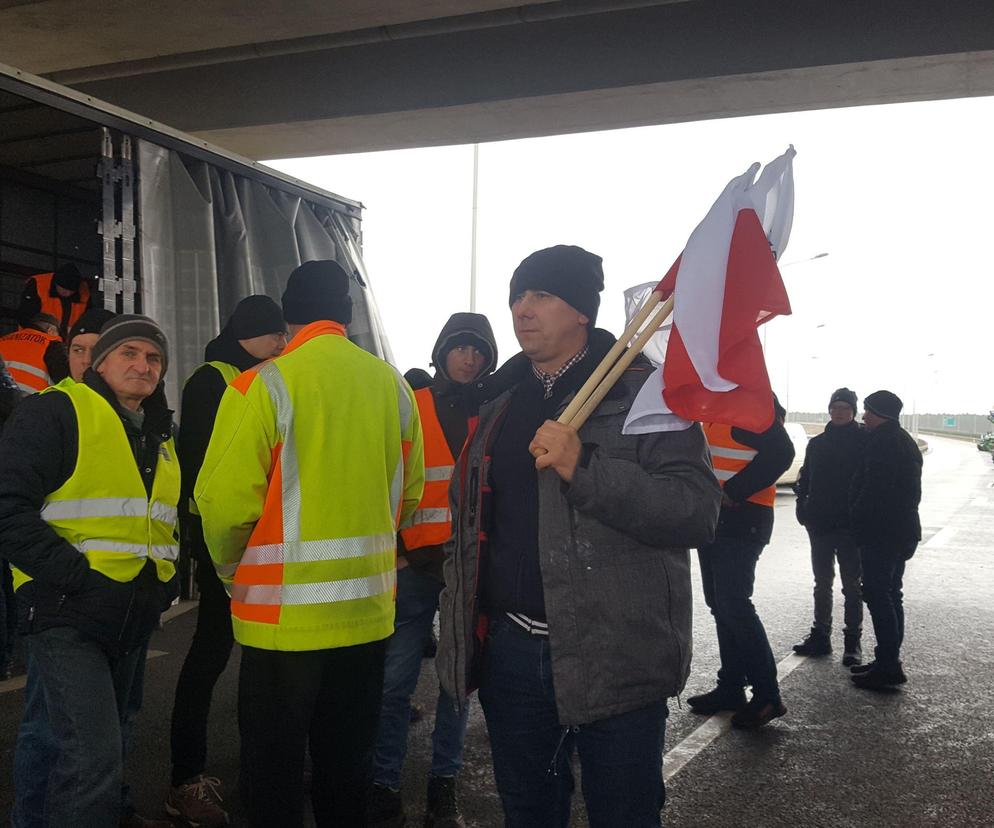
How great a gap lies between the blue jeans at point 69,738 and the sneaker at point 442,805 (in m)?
1.32

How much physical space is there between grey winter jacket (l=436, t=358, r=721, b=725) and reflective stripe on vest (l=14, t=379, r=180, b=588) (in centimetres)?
138

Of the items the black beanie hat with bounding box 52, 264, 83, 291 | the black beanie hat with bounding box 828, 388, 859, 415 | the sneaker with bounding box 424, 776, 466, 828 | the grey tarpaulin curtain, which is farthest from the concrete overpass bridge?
the sneaker with bounding box 424, 776, 466, 828

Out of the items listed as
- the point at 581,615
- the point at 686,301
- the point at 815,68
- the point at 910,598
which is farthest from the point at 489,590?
the point at 910,598

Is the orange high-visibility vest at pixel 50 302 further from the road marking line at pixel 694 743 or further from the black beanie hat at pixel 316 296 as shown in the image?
the road marking line at pixel 694 743

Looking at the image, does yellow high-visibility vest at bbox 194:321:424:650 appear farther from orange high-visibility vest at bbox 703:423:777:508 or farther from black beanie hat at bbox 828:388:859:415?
black beanie hat at bbox 828:388:859:415

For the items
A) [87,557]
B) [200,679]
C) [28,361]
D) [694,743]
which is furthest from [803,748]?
[28,361]

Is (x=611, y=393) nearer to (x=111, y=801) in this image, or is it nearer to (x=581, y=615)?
(x=581, y=615)

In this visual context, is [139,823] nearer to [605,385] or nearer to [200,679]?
[200,679]

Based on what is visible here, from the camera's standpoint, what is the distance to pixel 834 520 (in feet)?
21.4

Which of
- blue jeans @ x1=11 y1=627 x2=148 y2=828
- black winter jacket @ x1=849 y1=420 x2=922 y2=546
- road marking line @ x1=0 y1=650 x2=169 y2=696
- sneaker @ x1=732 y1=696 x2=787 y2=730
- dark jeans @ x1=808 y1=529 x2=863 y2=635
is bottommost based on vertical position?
road marking line @ x1=0 y1=650 x2=169 y2=696

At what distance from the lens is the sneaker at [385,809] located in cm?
364

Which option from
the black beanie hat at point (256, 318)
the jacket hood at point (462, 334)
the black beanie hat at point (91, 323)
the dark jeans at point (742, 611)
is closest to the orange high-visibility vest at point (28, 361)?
the black beanie hat at point (91, 323)

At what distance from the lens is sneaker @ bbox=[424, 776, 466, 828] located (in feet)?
11.9

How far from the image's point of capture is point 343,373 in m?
2.67
